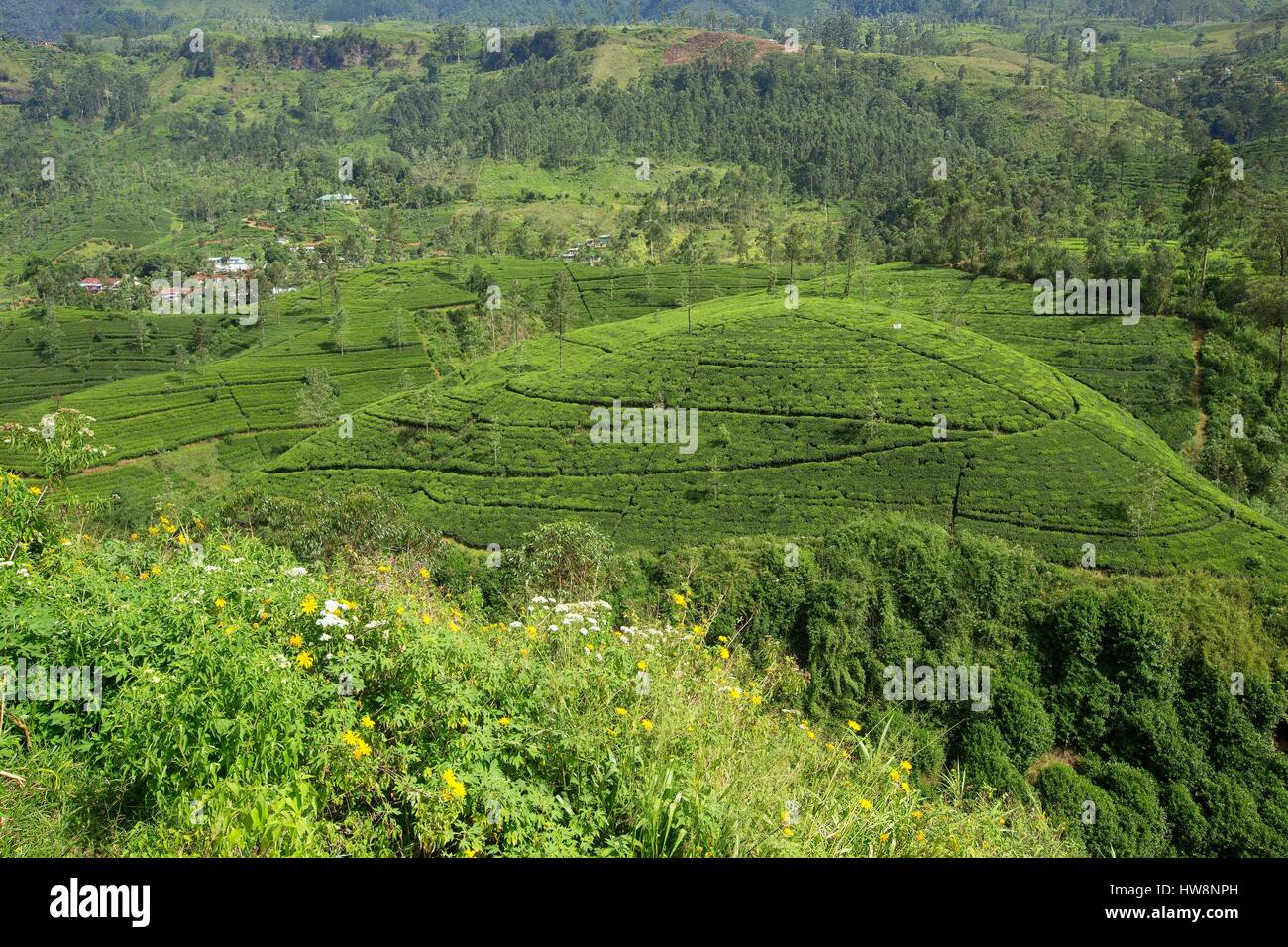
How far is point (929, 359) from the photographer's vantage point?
2729 inches

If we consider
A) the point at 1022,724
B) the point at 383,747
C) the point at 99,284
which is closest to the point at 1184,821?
the point at 1022,724

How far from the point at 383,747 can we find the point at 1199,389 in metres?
81.2

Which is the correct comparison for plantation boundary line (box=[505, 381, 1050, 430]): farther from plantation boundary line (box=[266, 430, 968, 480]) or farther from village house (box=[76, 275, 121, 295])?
village house (box=[76, 275, 121, 295])

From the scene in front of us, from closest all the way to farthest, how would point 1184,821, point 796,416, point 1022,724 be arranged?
point 1184,821
point 1022,724
point 796,416

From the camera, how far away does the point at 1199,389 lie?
7181 centimetres

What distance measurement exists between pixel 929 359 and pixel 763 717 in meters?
64.9

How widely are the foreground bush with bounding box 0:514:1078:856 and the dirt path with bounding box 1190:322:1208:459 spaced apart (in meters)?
70.7

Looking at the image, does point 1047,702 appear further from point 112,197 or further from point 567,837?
point 112,197

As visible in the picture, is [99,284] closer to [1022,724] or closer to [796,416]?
[796,416]

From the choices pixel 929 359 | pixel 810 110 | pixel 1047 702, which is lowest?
pixel 1047 702

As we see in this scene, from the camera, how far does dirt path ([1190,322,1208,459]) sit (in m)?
67.9

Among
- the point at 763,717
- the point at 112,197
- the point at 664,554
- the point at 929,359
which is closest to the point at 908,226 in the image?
the point at 929,359
